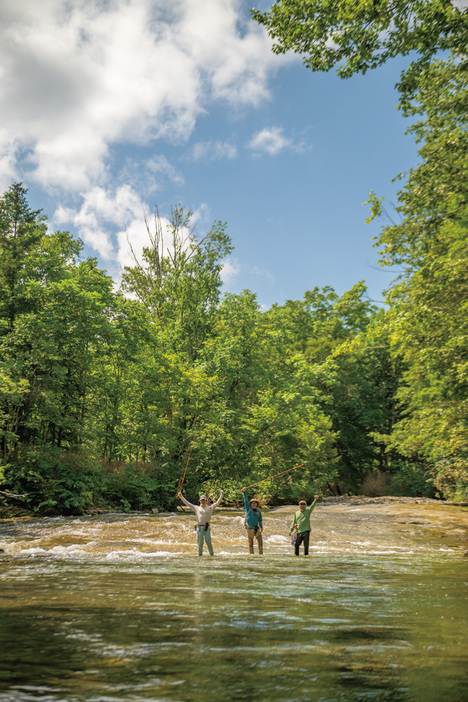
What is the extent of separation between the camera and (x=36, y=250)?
28688 millimetres

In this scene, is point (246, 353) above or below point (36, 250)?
below

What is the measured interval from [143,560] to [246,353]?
2773 centimetres

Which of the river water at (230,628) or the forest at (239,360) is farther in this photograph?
the forest at (239,360)

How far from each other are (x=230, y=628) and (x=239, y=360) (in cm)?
3393

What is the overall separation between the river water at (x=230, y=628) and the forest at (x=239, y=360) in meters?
10.0

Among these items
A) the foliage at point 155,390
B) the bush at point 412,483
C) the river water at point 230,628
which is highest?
the foliage at point 155,390

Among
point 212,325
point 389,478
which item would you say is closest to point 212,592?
point 212,325

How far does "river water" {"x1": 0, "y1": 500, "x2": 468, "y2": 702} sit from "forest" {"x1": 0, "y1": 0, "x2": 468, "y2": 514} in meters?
10.0

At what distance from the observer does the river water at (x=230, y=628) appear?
325 centimetres

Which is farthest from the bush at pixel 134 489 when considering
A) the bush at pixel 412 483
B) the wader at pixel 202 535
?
the bush at pixel 412 483

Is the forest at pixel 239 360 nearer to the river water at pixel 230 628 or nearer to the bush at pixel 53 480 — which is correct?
the bush at pixel 53 480

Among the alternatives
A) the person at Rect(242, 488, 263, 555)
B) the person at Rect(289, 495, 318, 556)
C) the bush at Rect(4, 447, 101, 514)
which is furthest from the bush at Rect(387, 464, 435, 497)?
the person at Rect(242, 488, 263, 555)

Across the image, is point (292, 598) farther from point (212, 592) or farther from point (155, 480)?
point (155, 480)

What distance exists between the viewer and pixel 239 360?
128 feet
